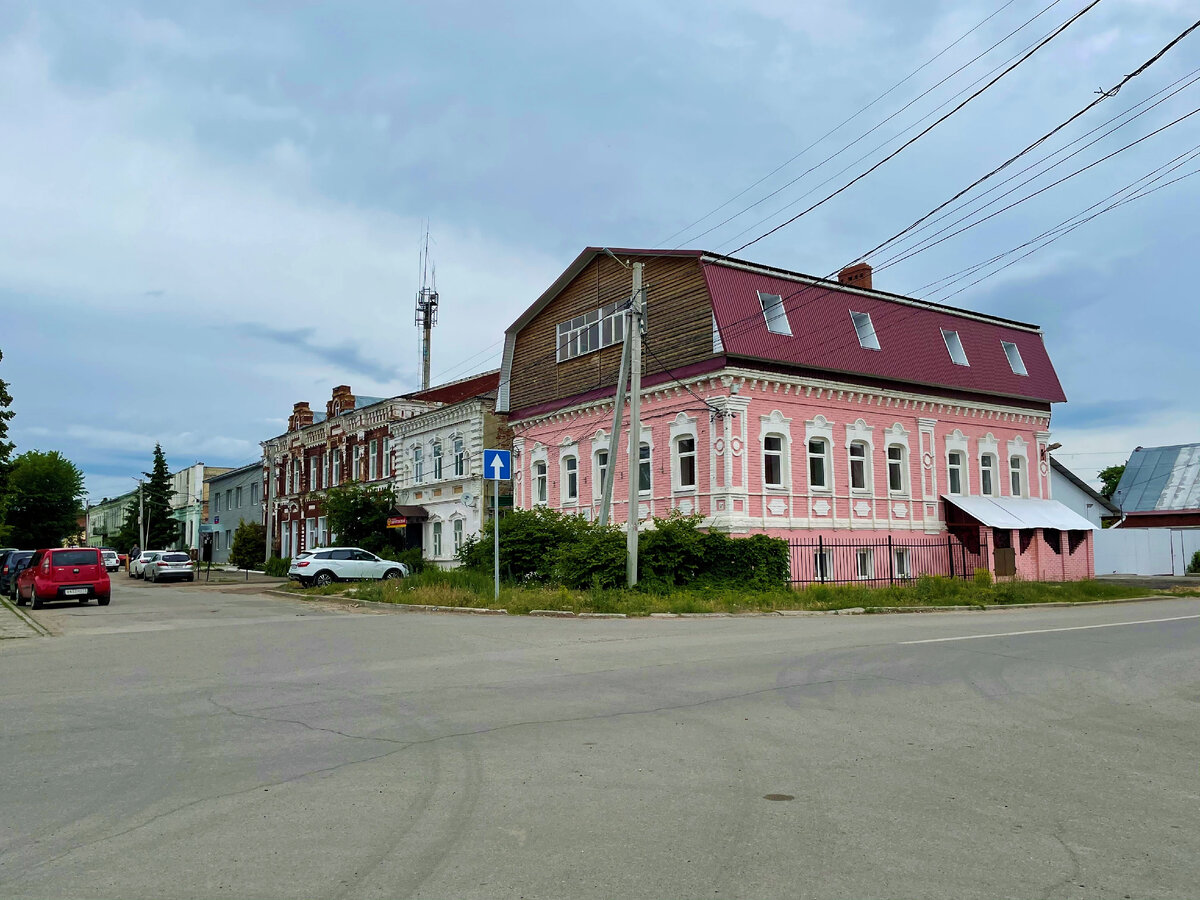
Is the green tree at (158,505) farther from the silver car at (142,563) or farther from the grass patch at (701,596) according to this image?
the grass patch at (701,596)

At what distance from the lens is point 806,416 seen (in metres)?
27.9

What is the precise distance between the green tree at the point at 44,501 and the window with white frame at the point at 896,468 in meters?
71.0

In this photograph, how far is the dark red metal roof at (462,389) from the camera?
1850 inches

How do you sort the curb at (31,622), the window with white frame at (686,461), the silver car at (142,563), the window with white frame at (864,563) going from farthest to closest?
the silver car at (142,563), the window with white frame at (864,563), the window with white frame at (686,461), the curb at (31,622)

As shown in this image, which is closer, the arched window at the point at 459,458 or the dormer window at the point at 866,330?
the dormer window at the point at 866,330

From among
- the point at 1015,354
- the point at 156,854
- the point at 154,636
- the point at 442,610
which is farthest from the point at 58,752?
the point at 1015,354

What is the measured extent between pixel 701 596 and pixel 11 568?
28.7 metres

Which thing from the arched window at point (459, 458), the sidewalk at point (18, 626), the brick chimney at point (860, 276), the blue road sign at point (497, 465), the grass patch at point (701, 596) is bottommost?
the sidewalk at point (18, 626)

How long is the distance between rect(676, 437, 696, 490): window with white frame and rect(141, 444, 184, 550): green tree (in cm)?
6841

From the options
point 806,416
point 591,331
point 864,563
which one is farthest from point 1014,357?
point 591,331

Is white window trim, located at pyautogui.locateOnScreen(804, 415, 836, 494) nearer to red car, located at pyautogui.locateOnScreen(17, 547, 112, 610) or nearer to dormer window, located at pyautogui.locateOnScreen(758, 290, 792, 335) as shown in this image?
dormer window, located at pyautogui.locateOnScreen(758, 290, 792, 335)

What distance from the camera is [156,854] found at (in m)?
4.80

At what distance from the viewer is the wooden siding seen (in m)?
27.0

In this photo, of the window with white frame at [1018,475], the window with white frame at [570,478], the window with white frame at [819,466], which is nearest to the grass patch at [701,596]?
the window with white frame at [819,466]
